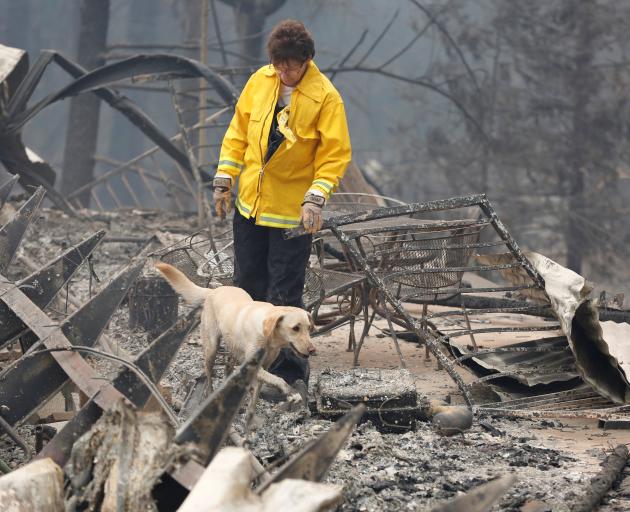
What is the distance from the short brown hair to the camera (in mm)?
5219

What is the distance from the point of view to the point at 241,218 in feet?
19.0

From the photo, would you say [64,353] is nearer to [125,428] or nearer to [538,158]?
[125,428]

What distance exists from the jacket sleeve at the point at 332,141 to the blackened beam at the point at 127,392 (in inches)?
72.1

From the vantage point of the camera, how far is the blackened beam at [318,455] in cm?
278

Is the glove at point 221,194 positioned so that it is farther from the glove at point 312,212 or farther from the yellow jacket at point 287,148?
the glove at point 312,212

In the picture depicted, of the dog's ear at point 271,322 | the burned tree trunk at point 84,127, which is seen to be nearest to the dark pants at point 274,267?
the dog's ear at point 271,322

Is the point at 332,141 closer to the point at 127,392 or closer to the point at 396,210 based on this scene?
the point at 396,210

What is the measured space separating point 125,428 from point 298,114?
9.16 ft

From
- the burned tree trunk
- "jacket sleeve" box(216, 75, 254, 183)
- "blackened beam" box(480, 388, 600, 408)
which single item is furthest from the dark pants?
the burned tree trunk

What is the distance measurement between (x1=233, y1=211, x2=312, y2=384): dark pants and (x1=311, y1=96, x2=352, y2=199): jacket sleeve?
48cm

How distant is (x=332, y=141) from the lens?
5.41 m

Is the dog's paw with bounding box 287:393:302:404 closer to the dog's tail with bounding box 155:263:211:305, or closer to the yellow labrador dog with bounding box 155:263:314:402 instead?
the yellow labrador dog with bounding box 155:263:314:402

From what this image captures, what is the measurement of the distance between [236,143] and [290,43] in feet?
2.73

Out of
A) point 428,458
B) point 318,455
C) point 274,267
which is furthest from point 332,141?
point 318,455
